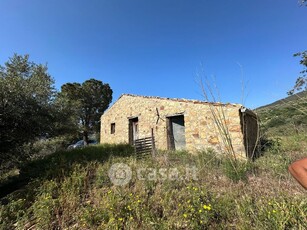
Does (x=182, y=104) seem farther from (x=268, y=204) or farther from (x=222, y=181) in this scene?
(x=268, y=204)

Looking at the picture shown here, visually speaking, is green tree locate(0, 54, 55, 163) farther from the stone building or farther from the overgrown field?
the stone building

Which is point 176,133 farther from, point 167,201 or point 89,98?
point 89,98

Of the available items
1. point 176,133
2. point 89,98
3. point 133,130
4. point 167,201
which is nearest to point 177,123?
point 176,133

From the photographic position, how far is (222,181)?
3.93m

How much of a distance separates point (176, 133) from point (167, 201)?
654 centimetres

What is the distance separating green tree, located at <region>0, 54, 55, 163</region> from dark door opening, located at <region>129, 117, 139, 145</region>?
534 cm

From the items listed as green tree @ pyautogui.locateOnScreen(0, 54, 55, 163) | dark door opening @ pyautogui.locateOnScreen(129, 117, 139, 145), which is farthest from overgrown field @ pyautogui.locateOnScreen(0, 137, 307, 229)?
dark door opening @ pyautogui.locateOnScreen(129, 117, 139, 145)

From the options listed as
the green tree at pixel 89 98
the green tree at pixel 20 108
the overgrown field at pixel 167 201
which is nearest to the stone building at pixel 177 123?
the overgrown field at pixel 167 201

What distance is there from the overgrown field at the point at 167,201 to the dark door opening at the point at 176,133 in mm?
4577

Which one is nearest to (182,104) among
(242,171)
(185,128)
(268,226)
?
(185,128)

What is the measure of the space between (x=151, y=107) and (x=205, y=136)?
146 inches

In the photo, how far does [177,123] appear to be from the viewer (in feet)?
31.6

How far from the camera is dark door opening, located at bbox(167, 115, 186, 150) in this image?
9.48 meters

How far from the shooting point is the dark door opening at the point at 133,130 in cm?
1159
